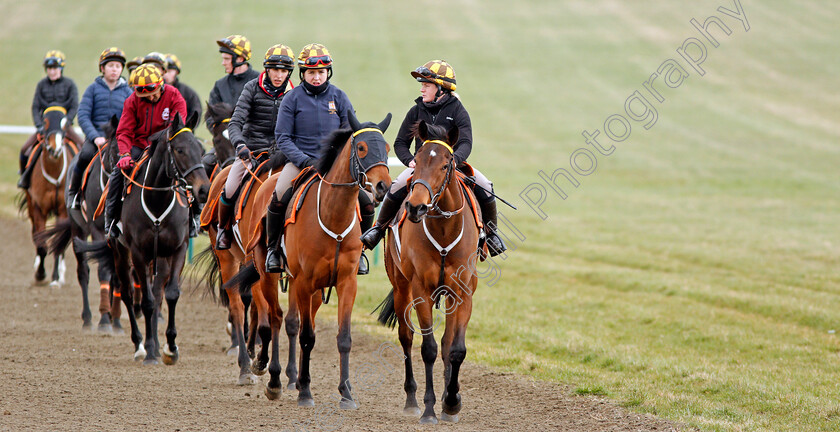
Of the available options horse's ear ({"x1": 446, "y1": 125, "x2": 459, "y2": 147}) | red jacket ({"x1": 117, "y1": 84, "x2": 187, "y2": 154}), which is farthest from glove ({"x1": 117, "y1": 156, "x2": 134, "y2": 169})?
horse's ear ({"x1": 446, "y1": 125, "x2": 459, "y2": 147})

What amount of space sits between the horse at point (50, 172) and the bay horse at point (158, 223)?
4.26 meters

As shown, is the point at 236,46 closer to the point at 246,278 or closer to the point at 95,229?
the point at 95,229

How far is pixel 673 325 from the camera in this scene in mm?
11945

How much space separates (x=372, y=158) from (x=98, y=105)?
667cm

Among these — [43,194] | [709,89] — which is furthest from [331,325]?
[709,89]

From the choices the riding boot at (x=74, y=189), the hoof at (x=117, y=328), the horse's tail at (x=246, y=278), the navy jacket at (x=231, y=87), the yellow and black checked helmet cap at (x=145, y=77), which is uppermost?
the navy jacket at (x=231, y=87)

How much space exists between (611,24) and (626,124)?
15.4 meters

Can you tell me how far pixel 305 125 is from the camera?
328 inches

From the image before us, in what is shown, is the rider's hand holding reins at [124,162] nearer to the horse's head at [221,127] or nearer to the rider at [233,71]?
the horse's head at [221,127]

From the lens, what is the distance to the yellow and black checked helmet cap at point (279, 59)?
930 cm

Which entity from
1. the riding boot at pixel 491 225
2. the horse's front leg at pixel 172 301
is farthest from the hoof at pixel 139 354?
the riding boot at pixel 491 225

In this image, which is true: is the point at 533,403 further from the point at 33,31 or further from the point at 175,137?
the point at 33,31

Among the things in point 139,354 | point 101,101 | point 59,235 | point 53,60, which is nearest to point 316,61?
point 139,354

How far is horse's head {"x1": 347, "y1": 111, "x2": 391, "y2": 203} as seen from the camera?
694 centimetres
